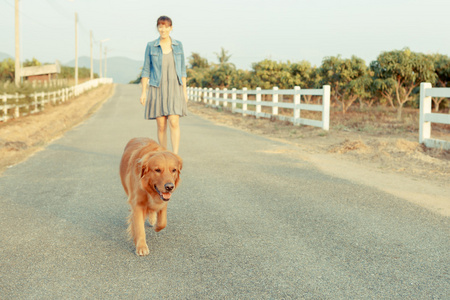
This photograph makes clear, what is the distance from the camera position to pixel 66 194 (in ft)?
16.7

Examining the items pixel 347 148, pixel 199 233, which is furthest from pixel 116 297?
pixel 347 148

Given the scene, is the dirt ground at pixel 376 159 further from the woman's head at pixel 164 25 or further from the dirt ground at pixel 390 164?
the woman's head at pixel 164 25

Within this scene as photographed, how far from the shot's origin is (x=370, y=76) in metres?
22.3

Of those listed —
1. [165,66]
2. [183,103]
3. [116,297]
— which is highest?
[165,66]

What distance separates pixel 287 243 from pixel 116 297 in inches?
56.8

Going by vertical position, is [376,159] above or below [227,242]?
above

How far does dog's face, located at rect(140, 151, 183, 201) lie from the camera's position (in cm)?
311

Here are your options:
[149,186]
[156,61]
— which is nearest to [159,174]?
[149,186]

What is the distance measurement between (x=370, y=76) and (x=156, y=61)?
1850 cm

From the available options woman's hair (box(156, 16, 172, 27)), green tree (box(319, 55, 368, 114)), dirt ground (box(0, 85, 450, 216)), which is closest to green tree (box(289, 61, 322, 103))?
green tree (box(319, 55, 368, 114))

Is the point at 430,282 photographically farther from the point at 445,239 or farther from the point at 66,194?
the point at 66,194

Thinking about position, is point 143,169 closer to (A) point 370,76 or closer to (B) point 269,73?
(A) point 370,76

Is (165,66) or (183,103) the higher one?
(165,66)

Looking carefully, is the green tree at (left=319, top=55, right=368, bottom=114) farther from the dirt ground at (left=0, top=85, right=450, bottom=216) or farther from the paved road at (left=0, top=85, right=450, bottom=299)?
the paved road at (left=0, top=85, right=450, bottom=299)
